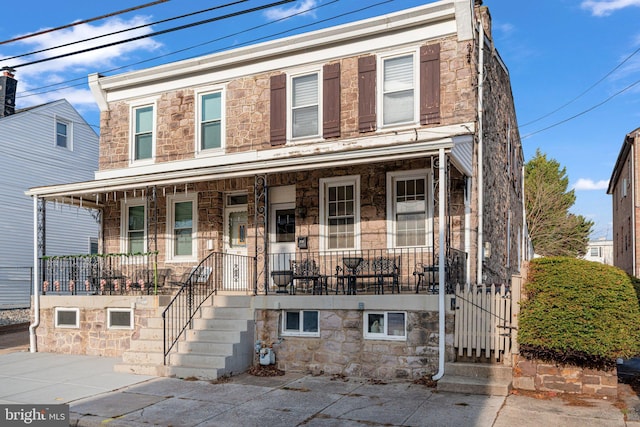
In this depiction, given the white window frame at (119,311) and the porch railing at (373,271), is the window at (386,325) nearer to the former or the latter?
the porch railing at (373,271)

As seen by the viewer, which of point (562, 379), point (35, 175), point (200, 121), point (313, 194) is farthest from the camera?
point (35, 175)

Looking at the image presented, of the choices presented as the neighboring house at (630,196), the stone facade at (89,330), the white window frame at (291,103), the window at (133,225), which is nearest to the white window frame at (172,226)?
the window at (133,225)

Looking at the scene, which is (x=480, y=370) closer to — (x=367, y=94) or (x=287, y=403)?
(x=287, y=403)

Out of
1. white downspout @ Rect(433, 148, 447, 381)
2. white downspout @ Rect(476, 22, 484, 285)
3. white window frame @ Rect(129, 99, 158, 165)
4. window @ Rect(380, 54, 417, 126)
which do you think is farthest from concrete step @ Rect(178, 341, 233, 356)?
white window frame @ Rect(129, 99, 158, 165)

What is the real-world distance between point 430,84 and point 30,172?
17.4 m

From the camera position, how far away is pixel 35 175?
22953 millimetres

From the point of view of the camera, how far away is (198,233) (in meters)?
14.4

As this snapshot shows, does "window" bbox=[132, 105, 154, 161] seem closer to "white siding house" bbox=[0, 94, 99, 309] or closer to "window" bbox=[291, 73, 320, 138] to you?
"window" bbox=[291, 73, 320, 138]

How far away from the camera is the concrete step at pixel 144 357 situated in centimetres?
1088

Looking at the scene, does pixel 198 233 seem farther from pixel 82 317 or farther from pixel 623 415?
pixel 623 415

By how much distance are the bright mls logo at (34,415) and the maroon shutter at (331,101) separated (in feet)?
25.2

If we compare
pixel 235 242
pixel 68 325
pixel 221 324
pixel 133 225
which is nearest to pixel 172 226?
pixel 133 225

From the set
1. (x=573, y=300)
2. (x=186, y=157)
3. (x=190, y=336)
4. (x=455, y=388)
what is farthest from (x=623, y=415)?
(x=186, y=157)

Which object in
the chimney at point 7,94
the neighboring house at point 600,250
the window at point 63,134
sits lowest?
the neighboring house at point 600,250
